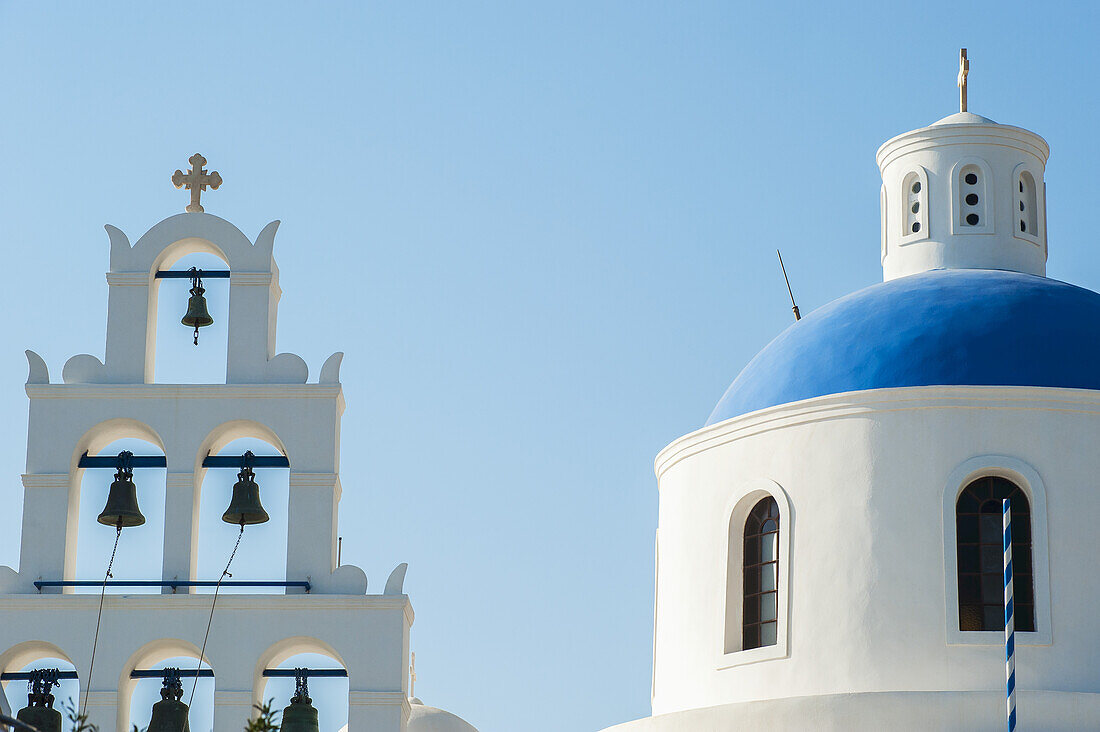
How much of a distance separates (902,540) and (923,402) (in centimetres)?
120

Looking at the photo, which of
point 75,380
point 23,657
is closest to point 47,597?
point 23,657

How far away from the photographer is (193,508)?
1438 centimetres

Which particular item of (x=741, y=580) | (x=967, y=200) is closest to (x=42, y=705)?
(x=741, y=580)

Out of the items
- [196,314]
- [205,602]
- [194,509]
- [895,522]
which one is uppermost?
[196,314]

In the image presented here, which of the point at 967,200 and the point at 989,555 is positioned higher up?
the point at 967,200

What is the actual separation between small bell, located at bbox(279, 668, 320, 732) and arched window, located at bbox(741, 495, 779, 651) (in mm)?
5855

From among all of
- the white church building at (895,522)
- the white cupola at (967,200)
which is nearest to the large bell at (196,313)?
the white church building at (895,522)

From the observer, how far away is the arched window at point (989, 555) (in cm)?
1770

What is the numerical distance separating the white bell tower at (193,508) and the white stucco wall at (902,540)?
4.99m

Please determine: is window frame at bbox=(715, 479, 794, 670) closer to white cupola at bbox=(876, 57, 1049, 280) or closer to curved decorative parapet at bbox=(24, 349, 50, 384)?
white cupola at bbox=(876, 57, 1049, 280)

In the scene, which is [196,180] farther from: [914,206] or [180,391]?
[914,206]

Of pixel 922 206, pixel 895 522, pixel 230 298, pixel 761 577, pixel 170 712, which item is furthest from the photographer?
pixel 922 206

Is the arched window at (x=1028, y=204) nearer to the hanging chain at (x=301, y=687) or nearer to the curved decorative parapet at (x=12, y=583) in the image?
the hanging chain at (x=301, y=687)

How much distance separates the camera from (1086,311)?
19.2 metres
